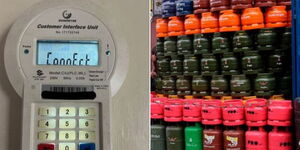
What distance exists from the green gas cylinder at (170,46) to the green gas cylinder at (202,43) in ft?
1.21

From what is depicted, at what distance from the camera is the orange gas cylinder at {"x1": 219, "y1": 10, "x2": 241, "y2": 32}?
193 inches

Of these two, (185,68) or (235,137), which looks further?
(185,68)

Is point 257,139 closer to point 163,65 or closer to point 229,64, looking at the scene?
point 229,64

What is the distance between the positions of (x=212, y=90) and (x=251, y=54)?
2.09ft

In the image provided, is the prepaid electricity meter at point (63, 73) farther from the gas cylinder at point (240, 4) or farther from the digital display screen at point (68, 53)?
the gas cylinder at point (240, 4)

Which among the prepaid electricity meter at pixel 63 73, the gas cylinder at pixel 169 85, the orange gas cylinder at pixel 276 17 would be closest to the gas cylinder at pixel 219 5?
the orange gas cylinder at pixel 276 17

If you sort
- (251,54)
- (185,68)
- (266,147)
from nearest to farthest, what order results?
(266,147)
(251,54)
(185,68)

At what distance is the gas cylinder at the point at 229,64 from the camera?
4934 mm

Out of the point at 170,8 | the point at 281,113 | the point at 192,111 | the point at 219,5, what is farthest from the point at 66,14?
the point at 170,8

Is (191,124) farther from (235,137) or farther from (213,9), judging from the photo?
(213,9)

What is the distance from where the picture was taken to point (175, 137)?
4.96 meters

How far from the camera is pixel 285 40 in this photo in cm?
464

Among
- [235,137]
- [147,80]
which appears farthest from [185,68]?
[147,80]

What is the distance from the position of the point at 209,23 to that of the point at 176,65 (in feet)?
2.39
